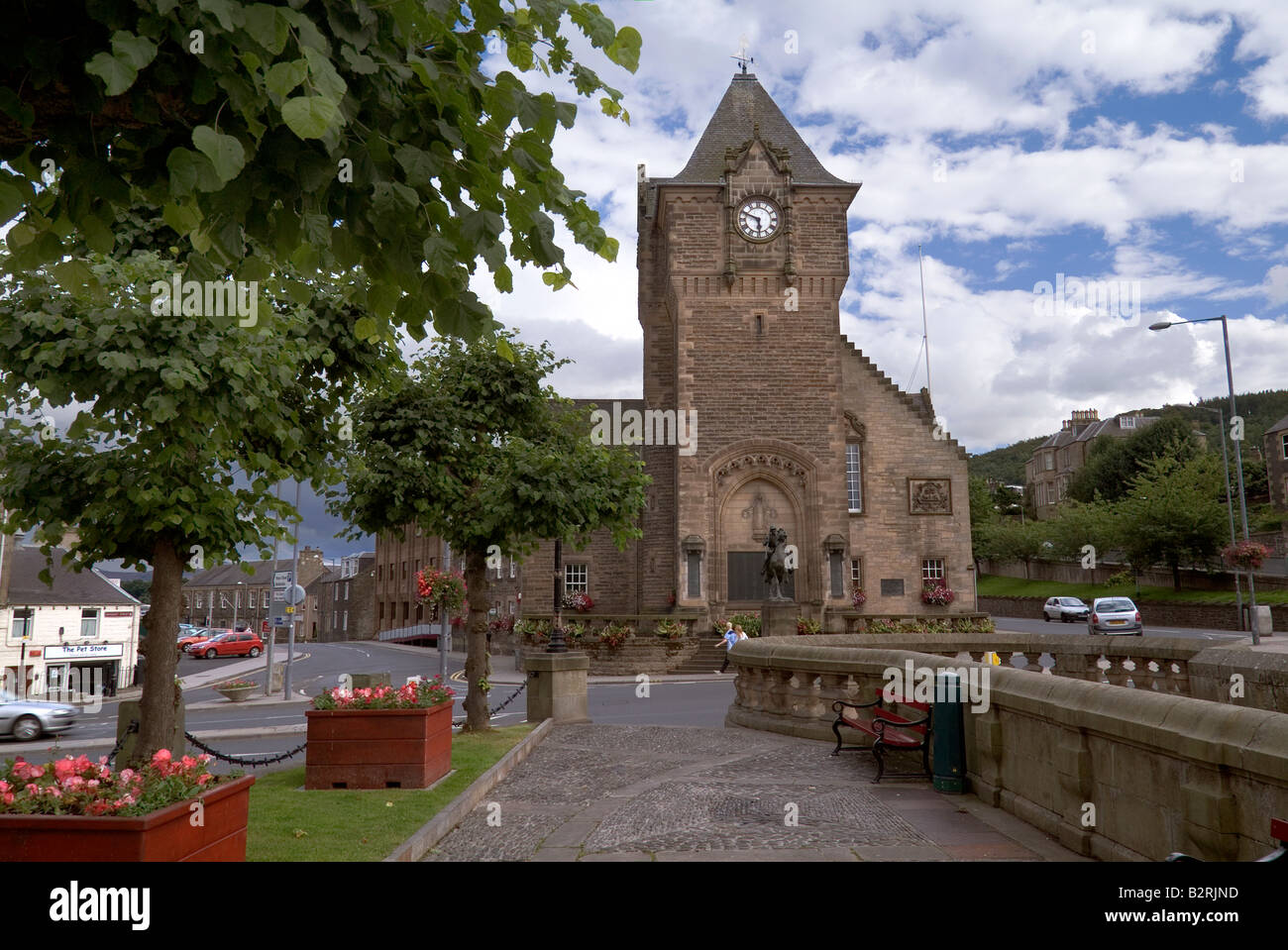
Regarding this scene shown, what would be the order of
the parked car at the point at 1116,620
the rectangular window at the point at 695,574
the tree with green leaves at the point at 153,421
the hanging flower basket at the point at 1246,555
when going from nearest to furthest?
the tree with green leaves at the point at 153,421, the hanging flower basket at the point at 1246,555, the parked car at the point at 1116,620, the rectangular window at the point at 695,574

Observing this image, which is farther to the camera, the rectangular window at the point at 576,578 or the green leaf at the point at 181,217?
the rectangular window at the point at 576,578

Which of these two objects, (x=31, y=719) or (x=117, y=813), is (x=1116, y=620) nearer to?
A: (x=31, y=719)

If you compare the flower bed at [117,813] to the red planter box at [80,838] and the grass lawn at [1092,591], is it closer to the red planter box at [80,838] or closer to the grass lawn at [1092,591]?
the red planter box at [80,838]

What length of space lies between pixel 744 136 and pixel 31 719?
3150cm

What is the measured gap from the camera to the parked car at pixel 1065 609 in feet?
159

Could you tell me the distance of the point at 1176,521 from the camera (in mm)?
46312

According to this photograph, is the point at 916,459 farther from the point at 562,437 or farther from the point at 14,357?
the point at 14,357

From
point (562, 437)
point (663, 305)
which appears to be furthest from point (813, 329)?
point (562, 437)

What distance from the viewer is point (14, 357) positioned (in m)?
7.73

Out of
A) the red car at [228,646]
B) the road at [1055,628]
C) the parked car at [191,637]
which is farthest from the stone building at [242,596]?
the road at [1055,628]

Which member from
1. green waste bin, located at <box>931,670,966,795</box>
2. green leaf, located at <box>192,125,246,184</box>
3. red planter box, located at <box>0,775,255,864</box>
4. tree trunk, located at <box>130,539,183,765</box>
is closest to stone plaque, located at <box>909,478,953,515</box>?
green waste bin, located at <box>931,670,966,795</box>

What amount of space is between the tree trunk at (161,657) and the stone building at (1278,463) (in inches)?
2689

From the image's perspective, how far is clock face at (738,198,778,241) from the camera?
120 feet
